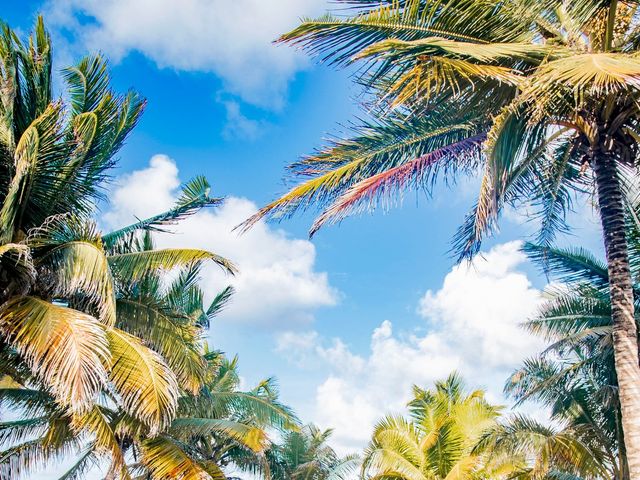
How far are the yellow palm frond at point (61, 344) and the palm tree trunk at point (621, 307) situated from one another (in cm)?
621

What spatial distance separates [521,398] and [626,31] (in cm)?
853

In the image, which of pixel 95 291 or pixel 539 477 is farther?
pixel 539 477

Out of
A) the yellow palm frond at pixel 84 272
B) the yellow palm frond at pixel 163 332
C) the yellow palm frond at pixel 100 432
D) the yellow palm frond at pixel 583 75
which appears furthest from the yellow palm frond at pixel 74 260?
the yellow palm frond at pixel 583 75

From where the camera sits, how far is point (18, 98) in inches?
372

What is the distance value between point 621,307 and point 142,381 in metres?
6.36

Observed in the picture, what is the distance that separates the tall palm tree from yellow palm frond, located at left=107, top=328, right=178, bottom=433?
2678 millimetres

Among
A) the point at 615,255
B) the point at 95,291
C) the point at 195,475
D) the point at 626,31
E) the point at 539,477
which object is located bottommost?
the point at 195,475

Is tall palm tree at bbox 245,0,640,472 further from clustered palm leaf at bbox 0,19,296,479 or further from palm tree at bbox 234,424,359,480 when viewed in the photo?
palm tree at bbox 234,424,359,480

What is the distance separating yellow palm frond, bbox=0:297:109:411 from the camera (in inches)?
298

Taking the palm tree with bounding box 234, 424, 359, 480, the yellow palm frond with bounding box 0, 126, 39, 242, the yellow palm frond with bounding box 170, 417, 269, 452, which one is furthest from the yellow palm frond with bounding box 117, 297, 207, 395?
the palm tree with bounding box 234, 424, 359, 480

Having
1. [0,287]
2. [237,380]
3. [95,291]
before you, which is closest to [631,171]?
[95,291]

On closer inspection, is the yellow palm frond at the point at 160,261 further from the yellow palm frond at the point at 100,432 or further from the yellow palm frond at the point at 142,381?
the yellow palm frond at the point at 100,432

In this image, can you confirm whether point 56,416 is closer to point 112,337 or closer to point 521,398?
point 112,337

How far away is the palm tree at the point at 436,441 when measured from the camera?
53.1ft
